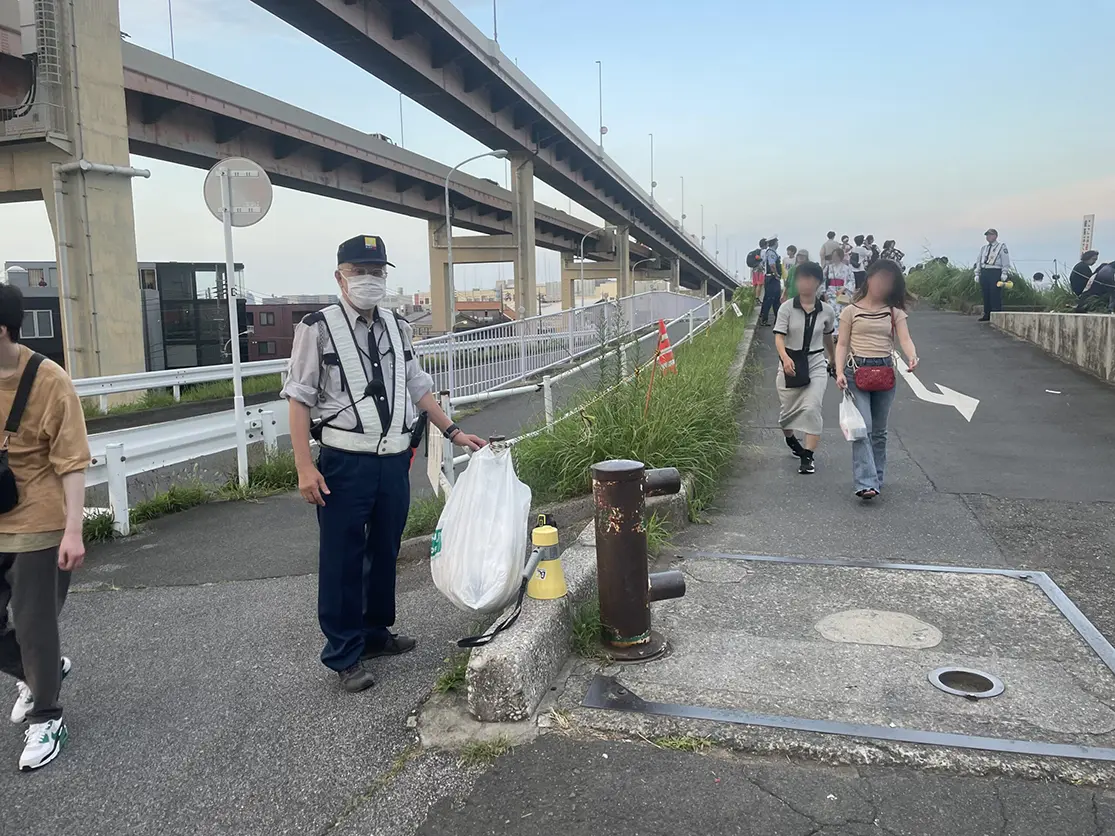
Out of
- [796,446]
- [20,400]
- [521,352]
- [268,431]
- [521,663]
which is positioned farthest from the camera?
[521,352]

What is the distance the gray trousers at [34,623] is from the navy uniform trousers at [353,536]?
39.7 inches

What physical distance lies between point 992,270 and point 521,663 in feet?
62.1

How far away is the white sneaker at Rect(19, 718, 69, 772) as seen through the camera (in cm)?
304

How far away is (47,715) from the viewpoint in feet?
10.5

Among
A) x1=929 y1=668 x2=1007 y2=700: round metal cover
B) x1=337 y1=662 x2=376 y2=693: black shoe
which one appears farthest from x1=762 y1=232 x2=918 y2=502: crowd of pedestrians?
x1=337 y1=662 x2=376 y2=693: black shoe

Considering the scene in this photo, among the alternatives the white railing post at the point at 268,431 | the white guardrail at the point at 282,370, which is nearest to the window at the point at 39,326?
the white guardrail at the point at 282,370

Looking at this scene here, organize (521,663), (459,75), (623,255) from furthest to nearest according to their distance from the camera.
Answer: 1. (623,255)
2. (459,75)
3. (521,663)

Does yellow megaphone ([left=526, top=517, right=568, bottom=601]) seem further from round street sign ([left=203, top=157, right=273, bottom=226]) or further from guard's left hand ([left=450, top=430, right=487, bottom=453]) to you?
round street sign ([left=203, top=157, right=273, bottom=226])

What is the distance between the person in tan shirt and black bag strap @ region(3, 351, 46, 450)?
12mm

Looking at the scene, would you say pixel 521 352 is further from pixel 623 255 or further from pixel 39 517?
pixel 623 255

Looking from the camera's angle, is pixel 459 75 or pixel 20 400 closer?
pixel 20 400

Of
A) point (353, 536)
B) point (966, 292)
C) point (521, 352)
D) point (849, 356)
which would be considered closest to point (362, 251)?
point (353, 536)

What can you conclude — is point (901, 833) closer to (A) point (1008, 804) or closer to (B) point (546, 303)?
(A) point (1008, 804)

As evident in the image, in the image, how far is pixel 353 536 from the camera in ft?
11.6
